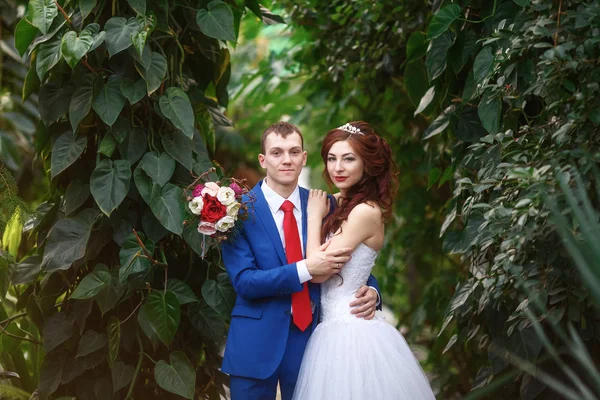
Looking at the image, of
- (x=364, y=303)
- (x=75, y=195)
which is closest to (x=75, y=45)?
(x=75, y=195)

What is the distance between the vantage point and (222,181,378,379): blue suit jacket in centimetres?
254

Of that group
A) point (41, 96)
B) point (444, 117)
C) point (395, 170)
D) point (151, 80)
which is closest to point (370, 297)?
point (395, 170)

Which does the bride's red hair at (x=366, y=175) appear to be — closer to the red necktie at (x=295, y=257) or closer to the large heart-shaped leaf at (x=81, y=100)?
the red necktie at (x=295, y=257)

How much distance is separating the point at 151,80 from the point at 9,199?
27.6 inches

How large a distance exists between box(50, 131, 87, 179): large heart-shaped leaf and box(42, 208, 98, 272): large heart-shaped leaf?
8.2 inches

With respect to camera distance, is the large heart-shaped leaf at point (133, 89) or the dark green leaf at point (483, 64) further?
the large heart-shaped leaf at point (133, 89)

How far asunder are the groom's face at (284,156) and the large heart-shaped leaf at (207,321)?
0.70 meters

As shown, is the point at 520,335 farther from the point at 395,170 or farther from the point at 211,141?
the point at 211,141

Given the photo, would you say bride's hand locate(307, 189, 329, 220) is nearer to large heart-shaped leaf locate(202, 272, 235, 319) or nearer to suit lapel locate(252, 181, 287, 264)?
suit lapel locate(252, 181, 287, 264)

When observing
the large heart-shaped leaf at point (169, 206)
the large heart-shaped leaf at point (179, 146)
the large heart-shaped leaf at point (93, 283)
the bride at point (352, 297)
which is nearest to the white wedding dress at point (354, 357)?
the bride at point (352, 297)

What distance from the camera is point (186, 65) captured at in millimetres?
3330

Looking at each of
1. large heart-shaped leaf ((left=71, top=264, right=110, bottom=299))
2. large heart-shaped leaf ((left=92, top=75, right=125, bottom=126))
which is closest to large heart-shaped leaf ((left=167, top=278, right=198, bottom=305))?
large heart-shaped leaf ((left=71, top=264, right=110, bottom=299))

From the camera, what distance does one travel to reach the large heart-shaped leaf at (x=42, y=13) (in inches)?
104

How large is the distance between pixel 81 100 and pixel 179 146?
16.4 inches
